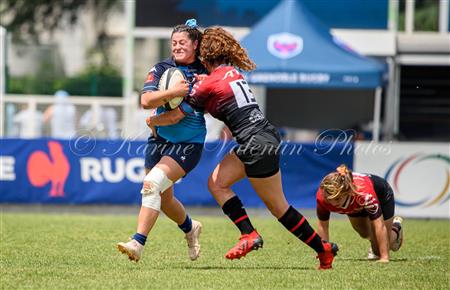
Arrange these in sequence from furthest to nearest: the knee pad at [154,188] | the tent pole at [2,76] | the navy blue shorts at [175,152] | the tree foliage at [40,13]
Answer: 1. the tree foliage at [40,13]
2. the tent pole at [2,76]
3. the navy blue shorts at [175,152]
4. the knee pad at [154,188]

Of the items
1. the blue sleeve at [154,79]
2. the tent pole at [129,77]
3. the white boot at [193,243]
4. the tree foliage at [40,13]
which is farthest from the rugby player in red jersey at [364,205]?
the tree foliage at [40,13]

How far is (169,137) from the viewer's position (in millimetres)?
7258

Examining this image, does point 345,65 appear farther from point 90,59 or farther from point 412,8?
point 90,59

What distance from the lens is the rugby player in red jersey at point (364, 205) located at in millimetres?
7773

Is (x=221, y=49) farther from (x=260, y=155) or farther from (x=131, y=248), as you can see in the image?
(x=131, y=248)

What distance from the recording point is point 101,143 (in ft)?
47.7

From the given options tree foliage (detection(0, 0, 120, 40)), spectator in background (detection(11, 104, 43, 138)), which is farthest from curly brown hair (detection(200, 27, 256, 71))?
tree foliage (detection(0, 0, 120, 40))

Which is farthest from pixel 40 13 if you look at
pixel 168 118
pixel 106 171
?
pixel 168 118

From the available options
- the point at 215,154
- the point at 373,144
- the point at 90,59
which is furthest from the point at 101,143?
the point at 90,59

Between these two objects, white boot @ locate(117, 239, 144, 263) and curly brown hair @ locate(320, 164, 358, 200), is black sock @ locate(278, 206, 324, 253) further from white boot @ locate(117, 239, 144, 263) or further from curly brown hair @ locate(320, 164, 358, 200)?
white boot @ locate(117, 239, 144, 263)

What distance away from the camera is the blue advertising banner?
14.4 m

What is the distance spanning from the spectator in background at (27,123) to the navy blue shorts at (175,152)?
33.8ft

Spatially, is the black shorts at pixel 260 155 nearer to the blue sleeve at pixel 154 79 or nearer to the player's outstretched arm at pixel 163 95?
the player's outstretched arm at pixel 163 95

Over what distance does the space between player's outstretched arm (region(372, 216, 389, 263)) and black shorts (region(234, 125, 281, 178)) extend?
142 cm
